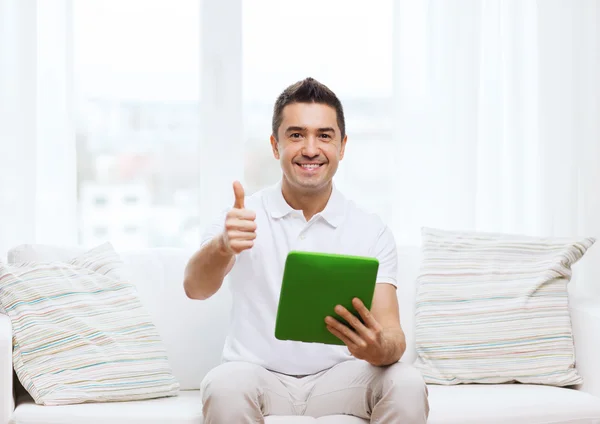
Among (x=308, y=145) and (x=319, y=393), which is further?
(x=308, y=145)

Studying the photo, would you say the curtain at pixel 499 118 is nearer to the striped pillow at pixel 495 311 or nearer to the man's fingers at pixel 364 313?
the striped pillow at pixel 495 311

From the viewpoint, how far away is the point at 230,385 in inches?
72.7

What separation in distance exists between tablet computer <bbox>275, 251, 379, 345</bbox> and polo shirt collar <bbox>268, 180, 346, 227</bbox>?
1.66 feet

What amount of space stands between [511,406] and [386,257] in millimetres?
531

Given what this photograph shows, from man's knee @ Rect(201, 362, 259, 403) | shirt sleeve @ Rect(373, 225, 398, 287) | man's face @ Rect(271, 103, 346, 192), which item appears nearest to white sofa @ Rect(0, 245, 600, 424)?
man's knee @ Rect(201, 362, 259, 403)

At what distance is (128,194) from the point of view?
334 cm

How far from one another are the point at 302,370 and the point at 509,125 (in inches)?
69.2

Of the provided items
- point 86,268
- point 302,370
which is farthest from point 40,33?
point 302,370

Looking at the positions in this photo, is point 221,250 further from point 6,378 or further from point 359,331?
point 6,378

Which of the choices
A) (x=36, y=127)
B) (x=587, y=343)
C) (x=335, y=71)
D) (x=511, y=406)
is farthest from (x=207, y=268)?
(x=335, y=71)

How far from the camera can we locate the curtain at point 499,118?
3395mm

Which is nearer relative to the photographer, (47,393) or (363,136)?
(47,393)

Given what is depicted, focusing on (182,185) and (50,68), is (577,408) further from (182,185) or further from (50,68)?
(50,68)

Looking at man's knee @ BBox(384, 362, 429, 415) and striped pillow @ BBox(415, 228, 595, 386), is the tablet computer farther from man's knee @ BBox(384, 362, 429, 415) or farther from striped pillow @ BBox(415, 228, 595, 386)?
striped pillow @ BBox(415, 228, 595, 386)
